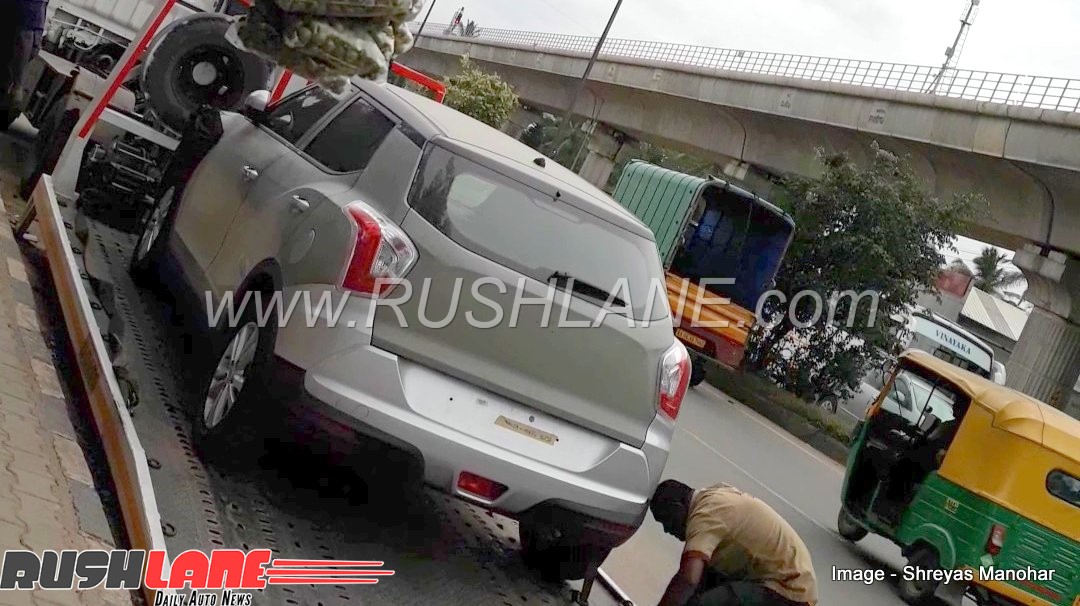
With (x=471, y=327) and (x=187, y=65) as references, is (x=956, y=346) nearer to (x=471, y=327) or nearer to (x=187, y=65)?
(x=187, y=65)

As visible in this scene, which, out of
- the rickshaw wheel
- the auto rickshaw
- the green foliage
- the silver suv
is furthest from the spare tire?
the green foliage

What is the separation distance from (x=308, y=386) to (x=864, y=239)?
17449 millimetres

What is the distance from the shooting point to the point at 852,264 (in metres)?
21.0

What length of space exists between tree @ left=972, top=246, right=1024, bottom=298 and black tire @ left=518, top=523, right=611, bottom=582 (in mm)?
84507

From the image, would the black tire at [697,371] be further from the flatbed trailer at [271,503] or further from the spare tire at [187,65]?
the flatbed trailer at [271,503]

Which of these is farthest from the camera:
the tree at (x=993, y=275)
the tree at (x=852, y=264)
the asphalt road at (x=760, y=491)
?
the tree at (x=993, y=275)

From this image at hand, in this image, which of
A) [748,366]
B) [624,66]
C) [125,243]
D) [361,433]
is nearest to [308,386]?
[361,433]

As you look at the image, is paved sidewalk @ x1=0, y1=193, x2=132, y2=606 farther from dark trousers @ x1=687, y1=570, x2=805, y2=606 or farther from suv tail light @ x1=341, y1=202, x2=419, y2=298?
dark trousers @ x1=687, y1=570, x2=805, y2=606

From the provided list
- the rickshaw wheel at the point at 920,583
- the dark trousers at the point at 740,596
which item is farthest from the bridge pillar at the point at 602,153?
the dark trousers at the point at 740,596

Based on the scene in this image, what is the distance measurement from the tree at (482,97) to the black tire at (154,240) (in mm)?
37982

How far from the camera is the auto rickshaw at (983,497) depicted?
830cm

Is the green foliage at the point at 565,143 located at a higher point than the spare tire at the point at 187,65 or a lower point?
higher

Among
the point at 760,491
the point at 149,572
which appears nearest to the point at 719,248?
the point at 760,491

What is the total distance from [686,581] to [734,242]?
50.2 ft
